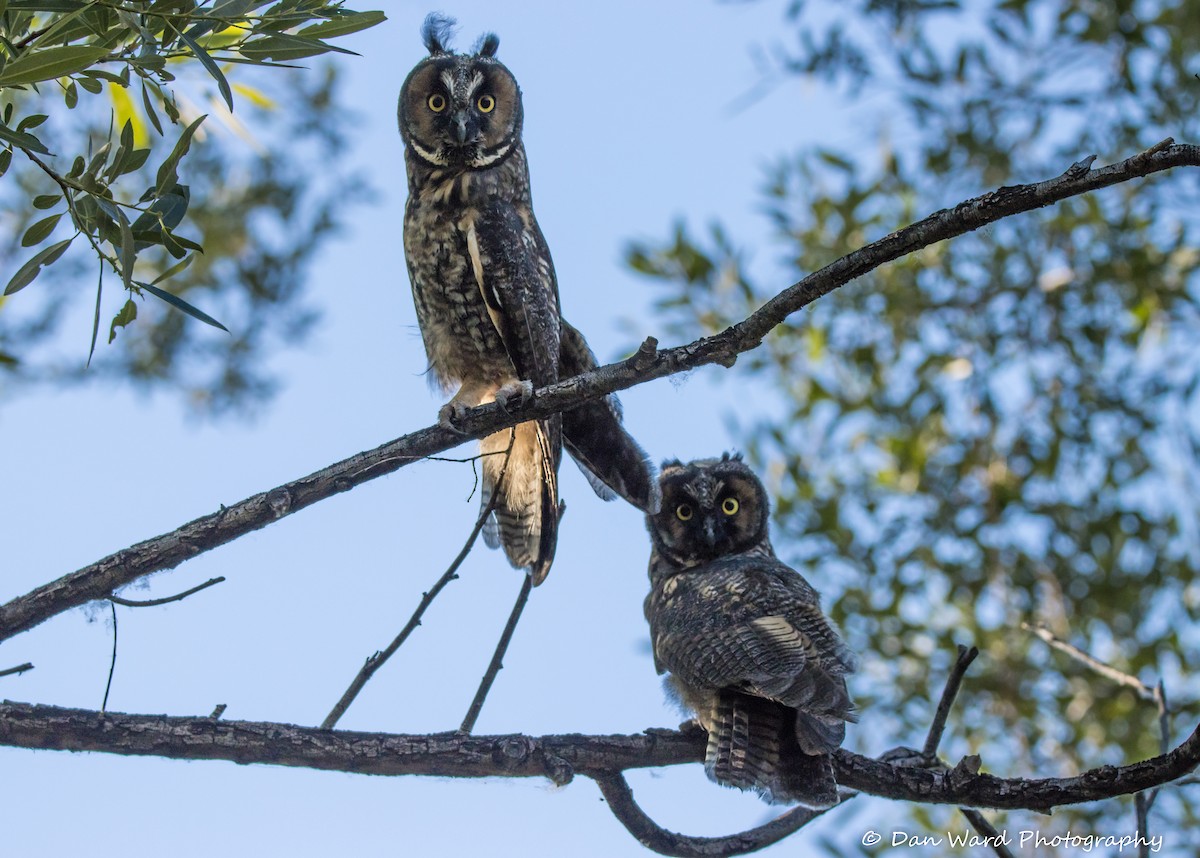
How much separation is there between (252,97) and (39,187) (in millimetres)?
2397

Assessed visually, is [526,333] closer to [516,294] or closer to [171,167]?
[516,294]

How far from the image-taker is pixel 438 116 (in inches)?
135

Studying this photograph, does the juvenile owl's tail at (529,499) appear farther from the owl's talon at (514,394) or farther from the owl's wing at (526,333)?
the owl's talon at (514,394)

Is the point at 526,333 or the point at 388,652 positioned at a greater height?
the point at 526,333

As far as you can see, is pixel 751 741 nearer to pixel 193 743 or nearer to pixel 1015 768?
pixel 193 743

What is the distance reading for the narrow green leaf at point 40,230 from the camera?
1.76 meters

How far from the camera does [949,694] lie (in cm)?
246

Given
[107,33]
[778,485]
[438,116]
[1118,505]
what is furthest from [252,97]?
[1118,505]

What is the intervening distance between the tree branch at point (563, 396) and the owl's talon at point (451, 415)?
3 centimetres

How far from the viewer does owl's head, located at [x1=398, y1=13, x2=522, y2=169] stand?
3.36m

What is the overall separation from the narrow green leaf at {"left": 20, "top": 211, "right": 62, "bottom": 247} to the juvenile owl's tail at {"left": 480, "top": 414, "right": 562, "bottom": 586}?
56.3 inches

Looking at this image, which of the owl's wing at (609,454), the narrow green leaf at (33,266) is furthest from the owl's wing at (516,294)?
the narrow green leaf at (33,266)

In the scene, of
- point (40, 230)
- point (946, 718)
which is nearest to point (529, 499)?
point (946, 718)

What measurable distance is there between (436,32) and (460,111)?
494 millimetres
